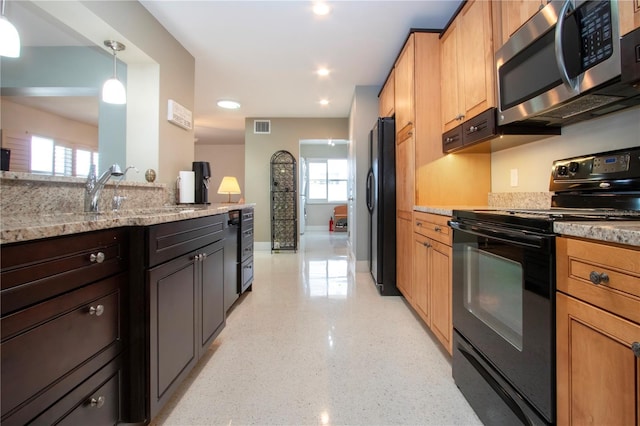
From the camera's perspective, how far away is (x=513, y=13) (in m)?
1.50

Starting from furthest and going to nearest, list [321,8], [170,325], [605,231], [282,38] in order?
[282,38]
[321,8]
[170,325]
[605,231]

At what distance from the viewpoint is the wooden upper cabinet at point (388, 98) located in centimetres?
317

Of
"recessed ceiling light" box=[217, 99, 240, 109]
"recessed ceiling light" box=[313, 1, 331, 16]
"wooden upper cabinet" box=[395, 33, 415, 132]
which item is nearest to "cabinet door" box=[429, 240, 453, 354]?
"wooden upper cabinet" box=[395, 33, 415, 132]

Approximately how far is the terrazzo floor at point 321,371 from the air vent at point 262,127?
12.5ft

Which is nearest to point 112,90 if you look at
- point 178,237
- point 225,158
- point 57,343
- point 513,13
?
point 178,237

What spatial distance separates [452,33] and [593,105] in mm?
1270

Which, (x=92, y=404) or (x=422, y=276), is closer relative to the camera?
(x=92, y=404)

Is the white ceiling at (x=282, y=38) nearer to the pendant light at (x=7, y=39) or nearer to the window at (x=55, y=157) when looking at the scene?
the pendant light at (x=7, y=39)

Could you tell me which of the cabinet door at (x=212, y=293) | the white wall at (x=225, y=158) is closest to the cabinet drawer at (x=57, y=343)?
the cabinet door at (x=212, y=293)

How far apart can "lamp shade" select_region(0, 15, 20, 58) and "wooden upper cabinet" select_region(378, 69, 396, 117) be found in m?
2.91

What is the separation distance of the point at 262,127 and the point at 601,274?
5639mm

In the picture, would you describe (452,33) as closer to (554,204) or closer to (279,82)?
(554,204)

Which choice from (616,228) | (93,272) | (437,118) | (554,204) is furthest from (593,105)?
(93,272)

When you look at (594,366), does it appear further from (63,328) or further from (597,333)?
(63,328)
